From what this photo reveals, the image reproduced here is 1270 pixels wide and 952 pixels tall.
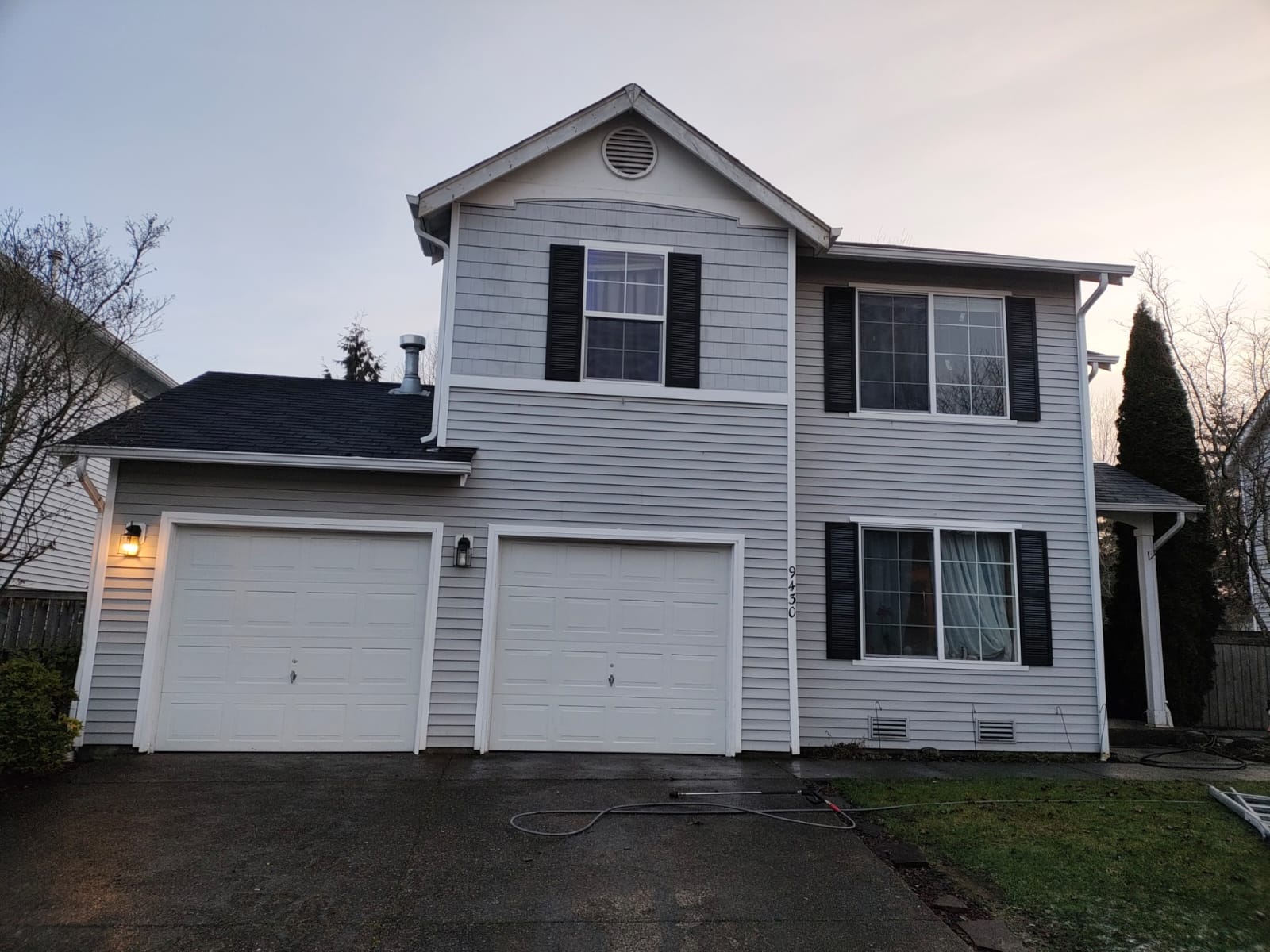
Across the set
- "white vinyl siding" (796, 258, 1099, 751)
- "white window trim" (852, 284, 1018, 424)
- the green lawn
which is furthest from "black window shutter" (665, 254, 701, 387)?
the green lawn

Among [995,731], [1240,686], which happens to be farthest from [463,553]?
[1240,686]

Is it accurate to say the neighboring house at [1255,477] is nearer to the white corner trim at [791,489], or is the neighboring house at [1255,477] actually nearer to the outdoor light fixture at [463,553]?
the white corner trim at [791,489]

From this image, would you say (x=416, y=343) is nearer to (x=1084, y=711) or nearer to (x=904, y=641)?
(x=904, y=641)

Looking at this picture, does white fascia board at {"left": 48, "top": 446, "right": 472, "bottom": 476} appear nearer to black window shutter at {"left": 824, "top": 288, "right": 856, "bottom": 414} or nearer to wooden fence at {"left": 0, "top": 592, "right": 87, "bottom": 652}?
wooden fence at {"left": 0, "top": 592, "right": 87, "bottom": 652}

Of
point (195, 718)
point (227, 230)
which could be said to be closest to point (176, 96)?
point (227, 230)

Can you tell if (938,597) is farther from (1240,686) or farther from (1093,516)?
(1240,686)

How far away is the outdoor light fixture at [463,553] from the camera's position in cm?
784

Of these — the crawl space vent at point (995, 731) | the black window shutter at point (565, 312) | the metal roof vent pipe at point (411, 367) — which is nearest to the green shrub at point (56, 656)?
the metal roof vent pipe at point (411, 367)

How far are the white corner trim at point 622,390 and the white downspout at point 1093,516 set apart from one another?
373cm

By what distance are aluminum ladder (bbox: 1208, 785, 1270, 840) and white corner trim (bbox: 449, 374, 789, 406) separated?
5.13m

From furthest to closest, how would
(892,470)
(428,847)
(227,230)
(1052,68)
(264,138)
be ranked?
(227,230)
(264,138)
(1052,68)
(892,470)
(428,847)

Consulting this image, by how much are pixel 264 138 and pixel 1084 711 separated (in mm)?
13788

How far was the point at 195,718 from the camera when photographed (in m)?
7.52

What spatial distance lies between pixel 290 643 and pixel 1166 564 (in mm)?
11100
